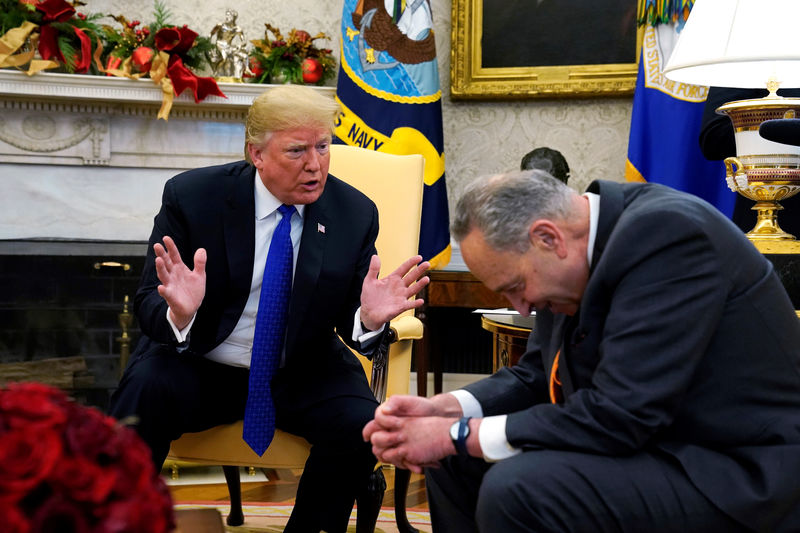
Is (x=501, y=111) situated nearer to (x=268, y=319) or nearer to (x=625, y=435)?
(x=268, y=319)

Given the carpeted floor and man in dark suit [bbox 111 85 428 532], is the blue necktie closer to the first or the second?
man in dark suit [bbox 111 85 428 532]

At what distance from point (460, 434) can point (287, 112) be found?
1096mm

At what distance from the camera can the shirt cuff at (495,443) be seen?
4.61 feet

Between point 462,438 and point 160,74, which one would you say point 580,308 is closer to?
point 462,438

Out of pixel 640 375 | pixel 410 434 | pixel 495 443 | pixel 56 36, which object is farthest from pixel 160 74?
pixel 640 375

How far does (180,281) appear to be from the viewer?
196 centimetres

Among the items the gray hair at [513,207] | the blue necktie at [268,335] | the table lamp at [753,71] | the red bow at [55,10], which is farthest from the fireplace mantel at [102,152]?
the gray hair at [513,207]

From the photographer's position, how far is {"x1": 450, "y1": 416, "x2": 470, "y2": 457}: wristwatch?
1.43 meters

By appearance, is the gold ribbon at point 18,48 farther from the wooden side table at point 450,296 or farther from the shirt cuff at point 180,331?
the shirt cuff at point 180,331

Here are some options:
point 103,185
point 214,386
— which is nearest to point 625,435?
point 214,386

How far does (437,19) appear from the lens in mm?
4352

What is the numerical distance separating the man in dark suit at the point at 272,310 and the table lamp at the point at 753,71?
1021 millimetres

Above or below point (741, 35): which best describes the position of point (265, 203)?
below

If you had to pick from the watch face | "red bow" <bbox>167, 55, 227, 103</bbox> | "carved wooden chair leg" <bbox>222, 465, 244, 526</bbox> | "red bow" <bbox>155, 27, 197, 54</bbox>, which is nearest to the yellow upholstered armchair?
"carved wooden chair leg" <bbox>222, 465, 244, 526</bbox>
